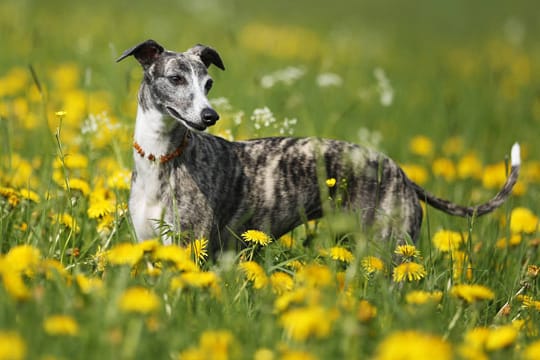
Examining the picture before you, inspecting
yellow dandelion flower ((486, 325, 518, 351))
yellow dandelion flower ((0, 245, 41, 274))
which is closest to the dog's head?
yellow dandelion flower ((0, 245, 41, 274))

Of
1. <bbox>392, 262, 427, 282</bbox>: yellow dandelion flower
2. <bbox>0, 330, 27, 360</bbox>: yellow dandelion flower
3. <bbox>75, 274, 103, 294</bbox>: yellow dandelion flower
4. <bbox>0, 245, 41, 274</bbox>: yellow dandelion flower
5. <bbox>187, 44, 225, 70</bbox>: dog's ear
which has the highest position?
<bbox>187, 44, 225, 70</bbox>: dog's ear

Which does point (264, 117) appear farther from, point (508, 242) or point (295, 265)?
point (508, 242)

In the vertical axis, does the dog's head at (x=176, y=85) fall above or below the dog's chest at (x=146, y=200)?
above

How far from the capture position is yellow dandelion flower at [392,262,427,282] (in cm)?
337

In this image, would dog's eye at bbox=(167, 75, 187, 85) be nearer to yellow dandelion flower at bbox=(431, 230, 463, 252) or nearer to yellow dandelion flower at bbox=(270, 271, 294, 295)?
yellow dandelion flower at bbox=(270, 271, 294, 295)

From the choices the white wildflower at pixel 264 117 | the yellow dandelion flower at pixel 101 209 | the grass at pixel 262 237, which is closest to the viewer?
the grass at pixel 262 237

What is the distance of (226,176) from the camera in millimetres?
4273

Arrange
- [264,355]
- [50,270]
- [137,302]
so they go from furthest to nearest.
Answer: [50,270] → [264,355] → [137,302]

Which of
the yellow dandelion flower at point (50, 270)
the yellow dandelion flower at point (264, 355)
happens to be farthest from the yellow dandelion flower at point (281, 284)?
the yellow dandelion flower at point (50, 270)

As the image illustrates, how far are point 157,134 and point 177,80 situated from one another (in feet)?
0.96

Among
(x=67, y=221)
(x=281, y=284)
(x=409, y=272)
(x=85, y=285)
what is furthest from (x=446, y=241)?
(x=85, y=285)

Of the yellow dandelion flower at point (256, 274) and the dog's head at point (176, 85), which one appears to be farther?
the dog's head at point (176, 85)

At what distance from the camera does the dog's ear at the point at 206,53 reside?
14.3 feet

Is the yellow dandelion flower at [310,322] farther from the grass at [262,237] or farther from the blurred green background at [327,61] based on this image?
the blurred green background at [327,61]
